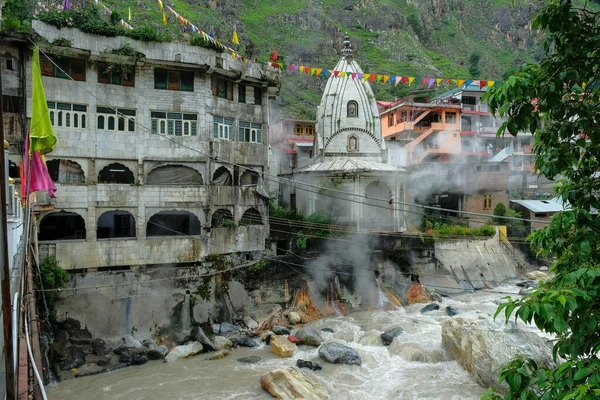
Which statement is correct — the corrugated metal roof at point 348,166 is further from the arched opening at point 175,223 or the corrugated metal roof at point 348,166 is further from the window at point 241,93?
the arched opening at point 175,223

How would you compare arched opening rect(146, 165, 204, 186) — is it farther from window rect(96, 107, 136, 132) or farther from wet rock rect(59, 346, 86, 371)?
wet rock rect(59, 346, 86, 371)

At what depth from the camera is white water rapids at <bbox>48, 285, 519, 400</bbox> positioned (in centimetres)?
1563

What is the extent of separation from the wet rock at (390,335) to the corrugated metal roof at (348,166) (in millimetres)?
11401

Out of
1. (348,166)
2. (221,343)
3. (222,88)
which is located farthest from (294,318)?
(222,88)

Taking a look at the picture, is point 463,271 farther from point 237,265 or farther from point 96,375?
point 96,375

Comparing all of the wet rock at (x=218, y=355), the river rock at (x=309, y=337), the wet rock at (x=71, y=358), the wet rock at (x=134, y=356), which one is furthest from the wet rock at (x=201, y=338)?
the wet rock at (x=71, y=358)

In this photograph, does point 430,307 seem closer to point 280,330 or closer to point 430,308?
point 430,308

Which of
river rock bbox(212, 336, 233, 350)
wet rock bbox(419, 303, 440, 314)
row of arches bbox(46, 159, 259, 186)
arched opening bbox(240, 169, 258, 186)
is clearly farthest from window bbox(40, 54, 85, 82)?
wet rock bbox(419, 303, 440, 314)

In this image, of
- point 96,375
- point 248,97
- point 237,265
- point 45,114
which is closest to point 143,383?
point 96,375

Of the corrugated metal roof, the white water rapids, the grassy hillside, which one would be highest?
the grassy hillside

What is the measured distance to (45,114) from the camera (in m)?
10.9

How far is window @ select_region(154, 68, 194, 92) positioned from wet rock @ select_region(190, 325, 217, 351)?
38.3 ft

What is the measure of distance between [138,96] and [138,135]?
1.89 m

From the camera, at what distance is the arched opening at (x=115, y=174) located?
23.4 metres
